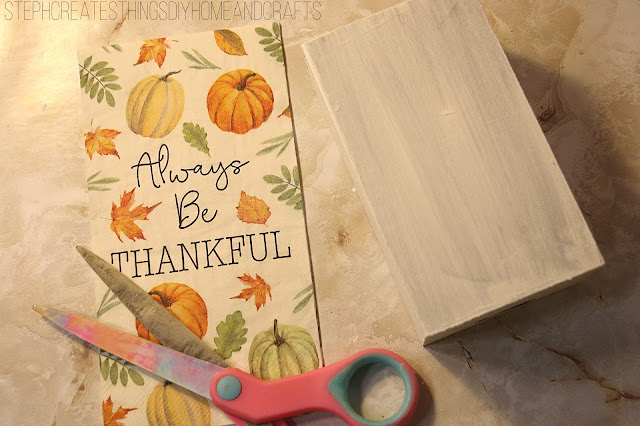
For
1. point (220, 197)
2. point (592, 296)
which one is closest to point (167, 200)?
point (220, 197)

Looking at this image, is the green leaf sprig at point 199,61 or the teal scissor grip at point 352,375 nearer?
the teal scissor grip at point 352,375

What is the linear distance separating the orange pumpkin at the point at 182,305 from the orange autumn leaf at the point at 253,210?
0.08 meters

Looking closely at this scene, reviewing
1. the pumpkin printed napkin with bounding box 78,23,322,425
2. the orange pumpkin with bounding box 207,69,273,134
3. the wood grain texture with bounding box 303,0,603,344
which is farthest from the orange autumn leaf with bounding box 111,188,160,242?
the wood grain texture with bounding box 303,0,603,344

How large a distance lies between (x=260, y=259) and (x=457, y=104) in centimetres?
22

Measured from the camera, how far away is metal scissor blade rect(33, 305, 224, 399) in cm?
47

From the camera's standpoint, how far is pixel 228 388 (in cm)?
46

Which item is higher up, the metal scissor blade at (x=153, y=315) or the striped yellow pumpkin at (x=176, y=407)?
the metal scissor blade at (x=153, y=315)

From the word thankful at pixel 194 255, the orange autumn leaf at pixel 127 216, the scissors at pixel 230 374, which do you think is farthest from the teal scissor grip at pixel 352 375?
the orange autumn leaf at pixel 127 216

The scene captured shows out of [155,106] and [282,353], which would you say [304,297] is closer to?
[282,353]

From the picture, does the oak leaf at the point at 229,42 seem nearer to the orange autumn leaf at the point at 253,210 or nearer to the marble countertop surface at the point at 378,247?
the marble countertop surface at the point at 378,247

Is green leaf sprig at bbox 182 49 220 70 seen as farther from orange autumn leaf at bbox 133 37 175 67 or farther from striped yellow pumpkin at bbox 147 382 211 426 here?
striped yellow pumpkin at bbox 147 382 211 426

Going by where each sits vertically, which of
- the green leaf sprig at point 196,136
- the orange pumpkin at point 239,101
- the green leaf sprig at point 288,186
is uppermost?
the orange pumpkin at point 239,101

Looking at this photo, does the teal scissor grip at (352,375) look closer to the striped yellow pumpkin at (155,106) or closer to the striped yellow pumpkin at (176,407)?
the striped yellow pumpkin at (176,407)

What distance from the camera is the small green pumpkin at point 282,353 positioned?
1.64 feet
